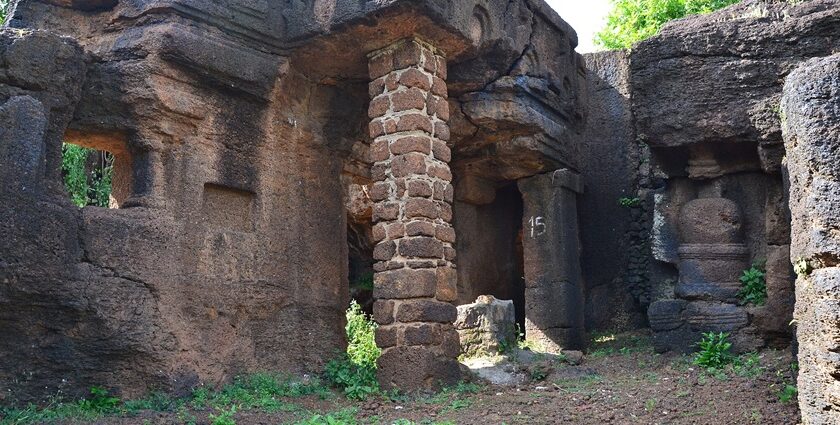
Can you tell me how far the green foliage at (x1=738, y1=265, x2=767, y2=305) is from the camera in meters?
7.25

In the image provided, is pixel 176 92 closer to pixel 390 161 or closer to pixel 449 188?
pixel 390 161

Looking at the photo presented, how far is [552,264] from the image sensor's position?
942cm

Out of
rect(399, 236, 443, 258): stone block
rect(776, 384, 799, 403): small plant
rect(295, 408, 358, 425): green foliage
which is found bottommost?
rect(295, 408, 358, 425): green foliage

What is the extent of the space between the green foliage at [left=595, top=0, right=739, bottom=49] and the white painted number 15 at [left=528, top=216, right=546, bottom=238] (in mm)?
7500

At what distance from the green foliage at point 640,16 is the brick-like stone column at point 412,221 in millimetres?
10181

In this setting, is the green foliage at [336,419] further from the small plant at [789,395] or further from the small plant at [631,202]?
the small plant at [631,202]

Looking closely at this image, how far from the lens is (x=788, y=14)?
729 cm

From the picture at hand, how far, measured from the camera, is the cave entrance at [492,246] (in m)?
9.94

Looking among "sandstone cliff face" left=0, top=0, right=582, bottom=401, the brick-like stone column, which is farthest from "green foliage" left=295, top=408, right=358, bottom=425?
"sandstone cliff face" left=0, top=0, right=582, bottom=401

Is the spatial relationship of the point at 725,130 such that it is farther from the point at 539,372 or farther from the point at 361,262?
the point at 361,262

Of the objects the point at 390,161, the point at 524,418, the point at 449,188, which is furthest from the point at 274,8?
the point at 524,418

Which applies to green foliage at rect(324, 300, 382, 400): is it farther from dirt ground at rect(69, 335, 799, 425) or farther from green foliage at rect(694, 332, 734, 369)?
green foliage at rect(694, 332, 734, 369)

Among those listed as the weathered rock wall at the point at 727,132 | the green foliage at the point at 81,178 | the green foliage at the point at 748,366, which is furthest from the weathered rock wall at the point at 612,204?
the green foliage at the point at 81,178

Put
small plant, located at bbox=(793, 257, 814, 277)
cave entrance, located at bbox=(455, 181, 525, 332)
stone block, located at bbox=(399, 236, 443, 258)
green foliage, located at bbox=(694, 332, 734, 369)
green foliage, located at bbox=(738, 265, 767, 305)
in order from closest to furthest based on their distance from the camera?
small plant, located at bbox=(793, 257, 814, 277)
stone block, located at bbox=(399, 236, 443, 258)
green foliage, located at bbox=(694, 332, 734, 369)
green foliage, located at bbox=(738, 265, 767, 305)
cave entrance, located at bbox=(455, 181, 525, 332)
